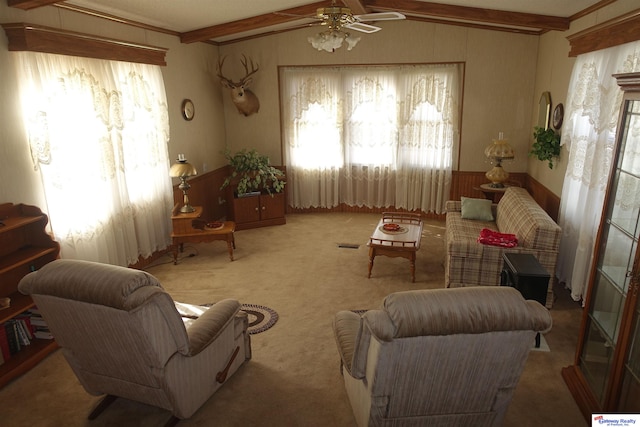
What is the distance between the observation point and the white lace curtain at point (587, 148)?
354 centimetres

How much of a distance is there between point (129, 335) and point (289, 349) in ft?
4.85

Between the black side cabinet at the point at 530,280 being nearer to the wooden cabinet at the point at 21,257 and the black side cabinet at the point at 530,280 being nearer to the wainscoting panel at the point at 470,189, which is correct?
the wainscoting panel at the point at 470,189

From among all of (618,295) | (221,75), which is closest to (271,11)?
(221,75)

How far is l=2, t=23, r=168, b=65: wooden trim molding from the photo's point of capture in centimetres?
328

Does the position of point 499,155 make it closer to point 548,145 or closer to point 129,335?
point 548,145

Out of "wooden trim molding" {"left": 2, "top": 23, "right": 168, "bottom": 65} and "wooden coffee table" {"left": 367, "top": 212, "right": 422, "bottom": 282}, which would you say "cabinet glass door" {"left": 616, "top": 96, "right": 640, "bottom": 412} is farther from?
"wooden trim molding" {"left": 2, "top": 23, "right": 168, "bottom": 65}

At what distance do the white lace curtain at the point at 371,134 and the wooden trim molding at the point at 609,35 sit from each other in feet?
7.60

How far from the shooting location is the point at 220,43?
6.76m

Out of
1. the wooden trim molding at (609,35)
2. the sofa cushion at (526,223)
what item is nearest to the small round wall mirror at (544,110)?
the sofa cushion at (526,223)

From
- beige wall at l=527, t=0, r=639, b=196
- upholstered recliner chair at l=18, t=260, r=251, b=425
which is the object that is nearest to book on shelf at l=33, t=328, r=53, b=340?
upholstered recliner chair at l=18, t=260, r=251, b=425

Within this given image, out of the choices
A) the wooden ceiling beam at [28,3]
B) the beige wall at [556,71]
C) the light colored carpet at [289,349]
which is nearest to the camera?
the light colored carpet at [289,349]

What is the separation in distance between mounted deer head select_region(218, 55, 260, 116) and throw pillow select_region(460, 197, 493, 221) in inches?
137

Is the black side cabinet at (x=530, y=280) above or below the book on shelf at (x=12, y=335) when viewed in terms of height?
above

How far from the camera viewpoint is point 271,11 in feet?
17.1
